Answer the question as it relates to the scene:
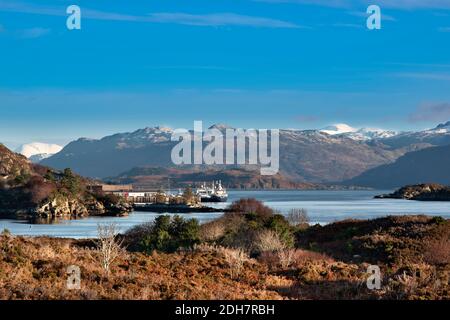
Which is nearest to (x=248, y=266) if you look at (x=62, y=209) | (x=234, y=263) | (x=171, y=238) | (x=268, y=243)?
(x=234, y=263)

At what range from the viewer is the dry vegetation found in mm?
27250

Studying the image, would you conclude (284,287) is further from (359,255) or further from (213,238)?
(213,238)

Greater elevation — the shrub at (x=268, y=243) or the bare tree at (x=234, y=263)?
the shrub at (x=268, y=243)

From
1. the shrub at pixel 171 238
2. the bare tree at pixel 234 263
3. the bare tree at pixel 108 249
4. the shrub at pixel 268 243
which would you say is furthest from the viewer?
the shrub at pixel 171 238

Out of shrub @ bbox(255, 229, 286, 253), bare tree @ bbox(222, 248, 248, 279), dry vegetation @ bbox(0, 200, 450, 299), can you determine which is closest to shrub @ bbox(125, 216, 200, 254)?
dry vegetation @ bbox(0, 200, 450, 299)

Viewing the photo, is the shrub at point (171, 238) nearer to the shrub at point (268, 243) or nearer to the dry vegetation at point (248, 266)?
the dry vegetation at point (248, 266)

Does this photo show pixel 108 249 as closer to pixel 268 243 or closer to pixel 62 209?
pixel 268 243

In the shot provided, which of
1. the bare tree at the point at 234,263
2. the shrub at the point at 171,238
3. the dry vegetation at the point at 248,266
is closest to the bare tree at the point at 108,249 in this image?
the dry vegetation at the point at 248,266

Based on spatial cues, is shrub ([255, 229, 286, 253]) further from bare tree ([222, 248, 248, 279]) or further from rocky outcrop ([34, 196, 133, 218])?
rocky outcrop ([34, 196, 133, 218])

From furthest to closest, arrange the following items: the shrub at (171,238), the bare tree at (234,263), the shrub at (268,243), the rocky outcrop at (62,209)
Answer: the rocky outcrop at (62,209) → the shrub at (171,238) → the shrub at (268,243) → the bare tree at (234,263)

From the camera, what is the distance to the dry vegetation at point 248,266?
2725 cm

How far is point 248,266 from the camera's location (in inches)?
1598
